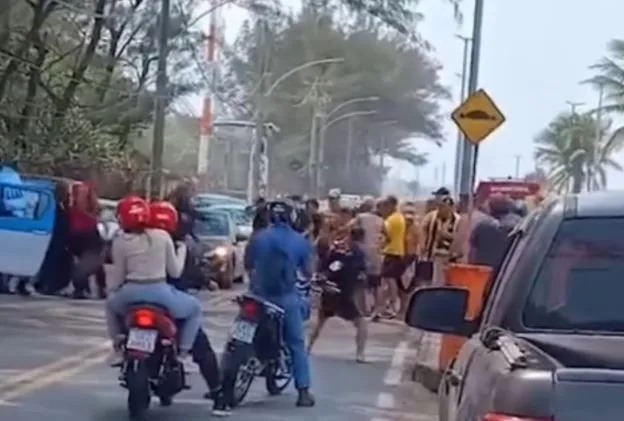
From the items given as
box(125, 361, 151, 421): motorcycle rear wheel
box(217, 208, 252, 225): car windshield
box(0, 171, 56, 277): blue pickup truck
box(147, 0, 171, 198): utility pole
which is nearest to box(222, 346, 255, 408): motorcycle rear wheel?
box(125, 361, 151, 421): motorcycle rear wheel

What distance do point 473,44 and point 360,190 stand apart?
2292 inches

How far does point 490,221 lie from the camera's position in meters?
15.9

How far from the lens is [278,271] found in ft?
42.9

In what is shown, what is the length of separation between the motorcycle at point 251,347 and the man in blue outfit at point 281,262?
11cm

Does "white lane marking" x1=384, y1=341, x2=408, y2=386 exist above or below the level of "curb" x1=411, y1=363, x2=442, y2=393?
below

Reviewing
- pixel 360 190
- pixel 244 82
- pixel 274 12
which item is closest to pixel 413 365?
pixel 274 12

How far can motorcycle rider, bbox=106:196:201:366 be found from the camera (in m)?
11.9

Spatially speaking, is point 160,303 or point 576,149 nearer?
point 160,303

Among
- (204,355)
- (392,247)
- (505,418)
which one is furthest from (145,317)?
(392,247)

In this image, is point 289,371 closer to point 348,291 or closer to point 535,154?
point 348,291

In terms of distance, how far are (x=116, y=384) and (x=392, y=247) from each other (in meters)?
9.77

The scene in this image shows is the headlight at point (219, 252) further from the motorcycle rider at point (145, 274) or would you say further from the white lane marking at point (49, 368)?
the motorcycle rider at point (145, 274)

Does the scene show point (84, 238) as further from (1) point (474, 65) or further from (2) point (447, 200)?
(1) point (474, 65)

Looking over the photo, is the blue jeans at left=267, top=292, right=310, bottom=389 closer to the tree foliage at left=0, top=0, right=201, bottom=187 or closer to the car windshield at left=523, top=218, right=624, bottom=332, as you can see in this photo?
the car windshield at left=523, top=218, right=624, bottom=332
